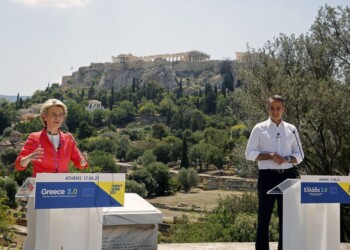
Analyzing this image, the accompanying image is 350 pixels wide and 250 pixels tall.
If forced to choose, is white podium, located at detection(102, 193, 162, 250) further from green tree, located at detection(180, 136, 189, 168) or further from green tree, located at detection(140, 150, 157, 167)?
green tree, located at detection(140, 150, 157, 167)

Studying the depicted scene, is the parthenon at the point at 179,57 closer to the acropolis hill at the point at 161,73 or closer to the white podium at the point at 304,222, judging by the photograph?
the acropolis hill at the point at 161,73

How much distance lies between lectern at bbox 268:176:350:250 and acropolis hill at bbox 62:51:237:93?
109541 mm

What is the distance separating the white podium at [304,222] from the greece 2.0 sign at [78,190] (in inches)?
50.6

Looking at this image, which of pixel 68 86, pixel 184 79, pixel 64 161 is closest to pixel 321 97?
Result: pixel 64 161

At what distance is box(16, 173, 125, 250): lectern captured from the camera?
295 cm

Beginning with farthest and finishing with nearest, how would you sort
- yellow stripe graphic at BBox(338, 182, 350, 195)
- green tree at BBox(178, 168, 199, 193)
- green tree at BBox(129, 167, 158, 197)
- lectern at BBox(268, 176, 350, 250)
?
green tree at BBox(178, 168, 199, 193)
green tree at BBox(129, 167, 158, 197)
yellow stripe graphic at BBox(338, 182, 350, 195)
lectern at BBox(268, 176, 350, 250)

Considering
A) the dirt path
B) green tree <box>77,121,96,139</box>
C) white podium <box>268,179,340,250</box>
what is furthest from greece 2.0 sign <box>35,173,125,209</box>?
green tree <box>77,121,96,139</box>

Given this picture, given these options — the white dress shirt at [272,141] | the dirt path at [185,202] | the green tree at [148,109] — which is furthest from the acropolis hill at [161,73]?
the white dress shirt at [272,141]

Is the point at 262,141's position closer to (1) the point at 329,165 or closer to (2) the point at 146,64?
(1) the point at 329,165

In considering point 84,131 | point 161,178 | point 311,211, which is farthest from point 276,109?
point 84,131

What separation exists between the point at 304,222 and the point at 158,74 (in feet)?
416

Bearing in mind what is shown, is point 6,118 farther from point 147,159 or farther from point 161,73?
point 161,73

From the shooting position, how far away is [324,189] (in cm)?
358

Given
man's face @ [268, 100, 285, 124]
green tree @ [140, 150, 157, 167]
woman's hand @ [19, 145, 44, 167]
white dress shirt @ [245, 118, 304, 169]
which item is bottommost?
green tree @ [140, 150, 157, 167]
